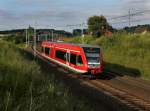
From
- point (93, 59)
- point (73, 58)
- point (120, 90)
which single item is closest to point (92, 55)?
point (93, 59)

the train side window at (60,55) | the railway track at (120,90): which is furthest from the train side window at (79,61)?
the train side window at (60,55)

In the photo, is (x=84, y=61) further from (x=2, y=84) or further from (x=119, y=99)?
(x=2, y=84)

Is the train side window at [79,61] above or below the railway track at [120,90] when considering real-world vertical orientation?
above

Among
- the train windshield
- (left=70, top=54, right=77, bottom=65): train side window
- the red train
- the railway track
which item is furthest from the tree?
the train windshield

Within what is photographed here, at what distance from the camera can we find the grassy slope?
36500mm

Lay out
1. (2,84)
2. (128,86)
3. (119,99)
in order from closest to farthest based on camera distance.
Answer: (2,84) < (119,99) < (128,86)

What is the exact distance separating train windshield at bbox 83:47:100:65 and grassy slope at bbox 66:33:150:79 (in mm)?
5137

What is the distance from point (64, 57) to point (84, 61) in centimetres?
523

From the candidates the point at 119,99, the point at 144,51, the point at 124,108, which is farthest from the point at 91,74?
the point at 144,51

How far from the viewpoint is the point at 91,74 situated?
2802 centimetres

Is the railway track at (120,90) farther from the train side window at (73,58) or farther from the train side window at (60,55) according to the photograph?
the train side window at (60,55)

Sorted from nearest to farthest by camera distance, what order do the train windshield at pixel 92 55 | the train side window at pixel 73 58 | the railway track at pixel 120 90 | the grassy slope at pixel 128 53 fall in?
the railway track at pixel 120 90, the train windshield at pixel 92 55, the train side window at pixel 73 58, the grassy slope at pixel 128 53

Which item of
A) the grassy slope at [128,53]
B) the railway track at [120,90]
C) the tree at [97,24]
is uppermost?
the tree at [97,24]

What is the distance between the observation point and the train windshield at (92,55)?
2792 centimetres
